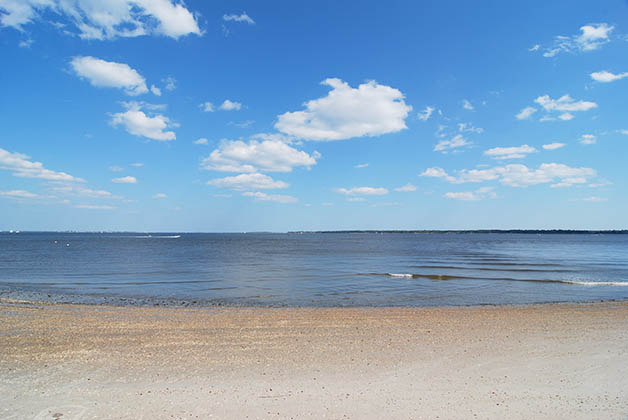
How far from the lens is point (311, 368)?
7.28 m

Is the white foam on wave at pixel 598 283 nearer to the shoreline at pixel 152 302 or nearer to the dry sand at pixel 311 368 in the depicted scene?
the shoreline at pixel 152 302

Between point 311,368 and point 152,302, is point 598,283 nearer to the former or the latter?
point 311,368

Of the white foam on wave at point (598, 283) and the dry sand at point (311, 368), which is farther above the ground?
the dry sand at point (311, 368)

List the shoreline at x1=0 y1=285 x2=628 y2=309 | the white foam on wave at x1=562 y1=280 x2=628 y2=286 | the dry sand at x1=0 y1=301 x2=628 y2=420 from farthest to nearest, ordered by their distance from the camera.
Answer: the white foam on wave at x1=562 y1=280 x2=628 y2=286, the shoreline at x1=0 y1=285 x2=628 y2=309, the dry sand at x1=0 y1=301 x2=628 y2=420

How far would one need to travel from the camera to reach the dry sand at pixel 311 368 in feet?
18.3

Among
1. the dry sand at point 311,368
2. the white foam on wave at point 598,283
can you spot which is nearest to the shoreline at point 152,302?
the dry sand at point 311,368

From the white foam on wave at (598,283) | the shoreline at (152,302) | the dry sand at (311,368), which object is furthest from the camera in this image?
the white foam on wave at (598,283)

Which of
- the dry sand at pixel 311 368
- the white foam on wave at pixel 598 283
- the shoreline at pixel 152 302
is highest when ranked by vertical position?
the dry sand at pixel 311 368

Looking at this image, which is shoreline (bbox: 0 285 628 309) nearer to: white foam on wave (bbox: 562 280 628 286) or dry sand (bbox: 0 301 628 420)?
dry sand (bbox: 0 301 628 420)

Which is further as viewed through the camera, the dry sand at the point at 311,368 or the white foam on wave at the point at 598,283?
the white foam on wave at the point at 598,283

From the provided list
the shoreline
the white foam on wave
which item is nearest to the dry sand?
the shoreline

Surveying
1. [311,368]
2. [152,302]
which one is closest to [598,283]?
[311,368]

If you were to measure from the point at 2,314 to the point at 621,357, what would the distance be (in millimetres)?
17618

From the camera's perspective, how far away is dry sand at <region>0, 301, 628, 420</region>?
5586 mm
